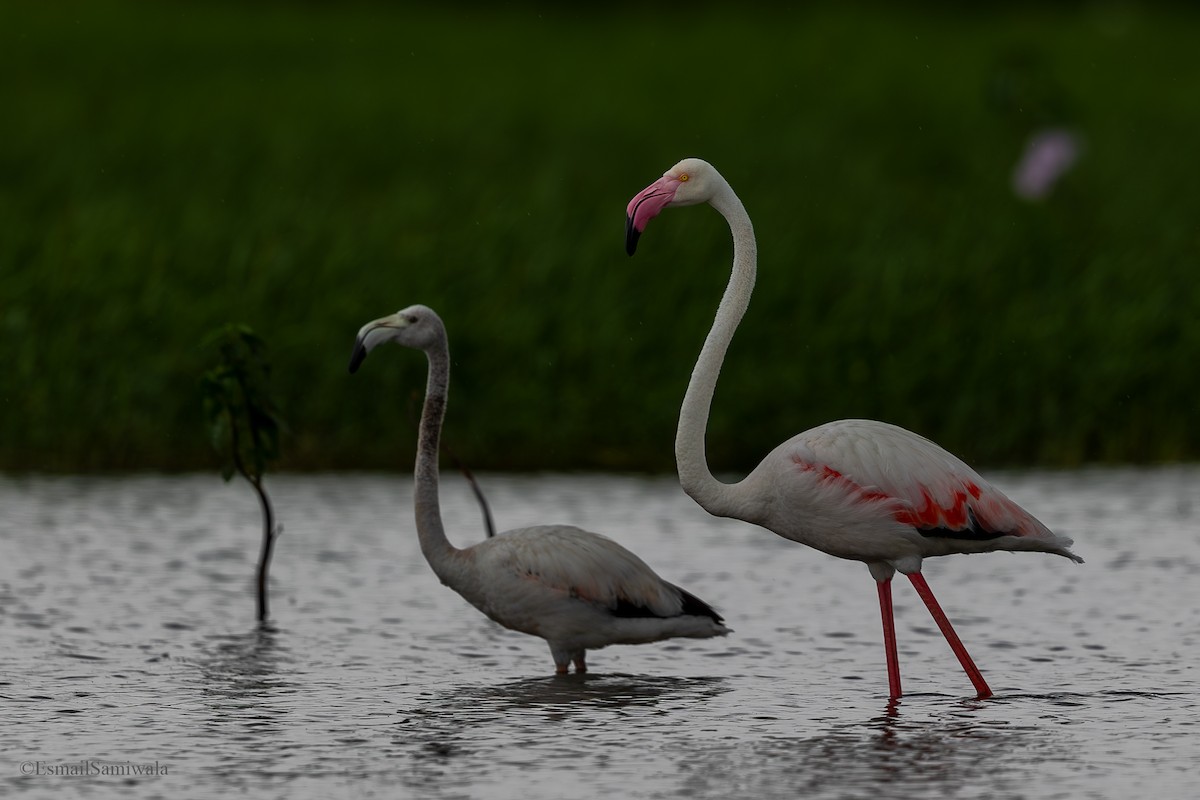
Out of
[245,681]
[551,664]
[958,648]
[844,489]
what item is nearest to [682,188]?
[844,489]

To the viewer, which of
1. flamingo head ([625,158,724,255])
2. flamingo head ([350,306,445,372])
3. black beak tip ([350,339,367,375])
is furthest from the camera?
flamingo head ([350,306,445,372])

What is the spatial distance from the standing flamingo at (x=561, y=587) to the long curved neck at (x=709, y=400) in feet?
1.76

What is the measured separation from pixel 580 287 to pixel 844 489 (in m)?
6.05

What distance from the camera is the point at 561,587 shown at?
7.27 metres

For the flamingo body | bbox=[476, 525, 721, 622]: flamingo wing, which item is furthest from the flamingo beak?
the flamingo body

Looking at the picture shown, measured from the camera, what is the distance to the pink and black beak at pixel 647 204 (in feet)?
22.0

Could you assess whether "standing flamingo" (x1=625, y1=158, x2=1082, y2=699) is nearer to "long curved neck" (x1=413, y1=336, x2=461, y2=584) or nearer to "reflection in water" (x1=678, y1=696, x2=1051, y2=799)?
"reflection in water" (x1=678, y1=696, x2=1051, y2=799)

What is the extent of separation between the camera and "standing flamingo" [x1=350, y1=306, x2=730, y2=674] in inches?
287

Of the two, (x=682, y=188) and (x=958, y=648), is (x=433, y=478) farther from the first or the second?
(x=958, y=648)

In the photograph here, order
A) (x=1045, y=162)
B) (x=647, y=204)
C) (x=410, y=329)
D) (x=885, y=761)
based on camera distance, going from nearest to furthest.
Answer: (x=885, y=761), (x=647, y=204), (x=410, y=329), (x=1045, y=162)

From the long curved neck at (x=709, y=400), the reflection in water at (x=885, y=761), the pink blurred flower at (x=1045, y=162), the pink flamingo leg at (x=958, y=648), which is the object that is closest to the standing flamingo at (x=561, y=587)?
the long curved neck at (x=709, y=400)

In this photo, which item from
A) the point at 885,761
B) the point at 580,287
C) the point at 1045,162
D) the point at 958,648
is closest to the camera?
the point at 885,761

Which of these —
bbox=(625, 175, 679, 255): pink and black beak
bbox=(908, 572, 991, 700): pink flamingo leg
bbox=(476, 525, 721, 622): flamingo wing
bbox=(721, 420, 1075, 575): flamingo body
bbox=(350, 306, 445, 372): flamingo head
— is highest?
bbox=(625, 175, 679, 255): pink and black beak

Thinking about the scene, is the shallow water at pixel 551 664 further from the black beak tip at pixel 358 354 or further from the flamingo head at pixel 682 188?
the flamingo head at pixel 682 188
